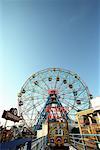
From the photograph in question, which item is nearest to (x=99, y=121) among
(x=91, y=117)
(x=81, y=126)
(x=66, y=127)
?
(x=91, y=117)

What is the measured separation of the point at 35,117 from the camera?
2072 centimetres

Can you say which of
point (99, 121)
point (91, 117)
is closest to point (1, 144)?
point (99, 121)

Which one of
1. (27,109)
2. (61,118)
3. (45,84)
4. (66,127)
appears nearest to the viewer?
(66,127)

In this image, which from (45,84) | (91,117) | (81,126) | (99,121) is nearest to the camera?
(99,121)

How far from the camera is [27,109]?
20266mm

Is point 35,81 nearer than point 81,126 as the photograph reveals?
No

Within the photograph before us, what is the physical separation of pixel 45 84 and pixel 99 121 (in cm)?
1728

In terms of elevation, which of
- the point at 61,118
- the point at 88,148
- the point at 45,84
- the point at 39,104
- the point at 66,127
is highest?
the point at 45,84

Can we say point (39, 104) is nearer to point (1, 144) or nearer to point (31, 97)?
point (31, 97)

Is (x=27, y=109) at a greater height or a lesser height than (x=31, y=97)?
lesser

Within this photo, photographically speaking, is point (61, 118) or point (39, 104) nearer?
point (61, 118)

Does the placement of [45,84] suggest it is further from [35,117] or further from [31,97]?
[35,117]

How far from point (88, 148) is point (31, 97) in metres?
15.8

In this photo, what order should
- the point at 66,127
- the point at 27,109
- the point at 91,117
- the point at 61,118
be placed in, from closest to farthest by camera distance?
1. the point at 91,117
2. the point at 66,127
3. the point at 61,118
4. the point at 27,109
